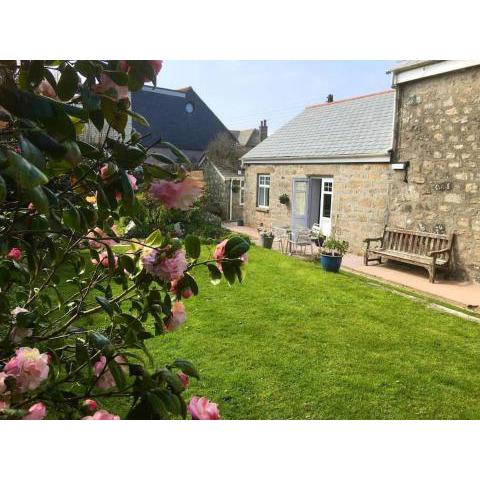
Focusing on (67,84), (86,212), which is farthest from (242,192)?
(67,84)

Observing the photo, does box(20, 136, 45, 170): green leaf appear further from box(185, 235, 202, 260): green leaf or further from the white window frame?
the white window frame

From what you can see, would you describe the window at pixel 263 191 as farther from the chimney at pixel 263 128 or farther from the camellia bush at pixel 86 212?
the chimney at pixel 263 128

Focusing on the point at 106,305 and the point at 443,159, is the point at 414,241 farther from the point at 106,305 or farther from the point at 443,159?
the point at 106,305

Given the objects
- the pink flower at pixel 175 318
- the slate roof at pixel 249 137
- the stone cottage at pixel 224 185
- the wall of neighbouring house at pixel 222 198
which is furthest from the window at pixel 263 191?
the slate roof at pixel 249 137

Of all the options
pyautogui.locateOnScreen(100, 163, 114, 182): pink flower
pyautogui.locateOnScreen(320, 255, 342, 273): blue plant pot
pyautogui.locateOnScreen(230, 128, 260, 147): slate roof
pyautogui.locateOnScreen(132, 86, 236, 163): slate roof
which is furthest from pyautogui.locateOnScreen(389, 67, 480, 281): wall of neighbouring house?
pyautogui.locateOnScreen(230, 128, 260, 147): slate roof

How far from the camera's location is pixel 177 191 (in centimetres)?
119

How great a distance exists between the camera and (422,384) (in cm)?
380

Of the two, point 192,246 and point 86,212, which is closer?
point 86,212

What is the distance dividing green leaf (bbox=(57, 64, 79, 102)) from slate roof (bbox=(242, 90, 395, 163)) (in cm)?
964

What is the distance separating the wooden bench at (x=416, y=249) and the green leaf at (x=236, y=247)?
750 cm

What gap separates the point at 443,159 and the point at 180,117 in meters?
20.2
